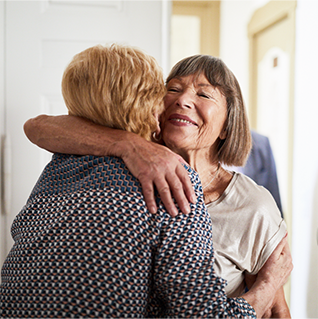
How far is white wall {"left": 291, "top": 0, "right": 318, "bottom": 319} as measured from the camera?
9.07ft

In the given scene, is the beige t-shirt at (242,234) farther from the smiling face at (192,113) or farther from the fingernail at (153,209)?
the fingernail at (153,209)

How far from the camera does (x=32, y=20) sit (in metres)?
2.04

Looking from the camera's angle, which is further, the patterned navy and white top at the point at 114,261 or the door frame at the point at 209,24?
the door frame at the point at 209,24

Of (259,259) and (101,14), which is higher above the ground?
(101,14)

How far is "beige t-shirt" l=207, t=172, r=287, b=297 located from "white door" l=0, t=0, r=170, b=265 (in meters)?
1.10

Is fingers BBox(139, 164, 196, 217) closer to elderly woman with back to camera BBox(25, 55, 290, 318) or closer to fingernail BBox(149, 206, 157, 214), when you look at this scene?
fingernail BBox(149, 206, 157, 214)

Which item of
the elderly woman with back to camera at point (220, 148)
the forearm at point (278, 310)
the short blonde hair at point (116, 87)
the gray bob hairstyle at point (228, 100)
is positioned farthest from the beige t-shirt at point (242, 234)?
the short blonde hair at point (116, 87)

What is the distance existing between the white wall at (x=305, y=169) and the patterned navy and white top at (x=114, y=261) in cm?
205

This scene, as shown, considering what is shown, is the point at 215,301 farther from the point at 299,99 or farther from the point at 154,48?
the point at 299,99

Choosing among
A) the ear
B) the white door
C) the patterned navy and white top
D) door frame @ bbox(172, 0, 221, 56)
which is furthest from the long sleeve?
door frame @ bbox(172, 0, 221, 56)

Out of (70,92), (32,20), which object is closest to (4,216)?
(32,20)

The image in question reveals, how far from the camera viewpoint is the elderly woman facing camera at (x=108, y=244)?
885 mm

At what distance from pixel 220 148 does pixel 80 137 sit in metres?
0.68

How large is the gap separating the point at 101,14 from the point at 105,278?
167cm
